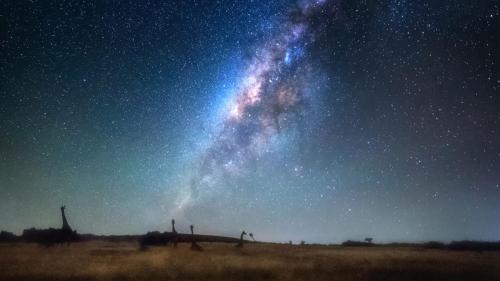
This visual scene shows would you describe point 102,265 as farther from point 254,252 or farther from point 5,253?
point 254,252

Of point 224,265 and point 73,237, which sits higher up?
point 73,237

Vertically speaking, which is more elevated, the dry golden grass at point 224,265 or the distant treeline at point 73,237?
the distant treeline at point 73,237

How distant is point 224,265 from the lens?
52.0 ft

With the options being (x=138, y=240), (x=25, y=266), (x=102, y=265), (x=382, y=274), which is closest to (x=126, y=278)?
(x=102, y=265)

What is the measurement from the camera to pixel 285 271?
1565cm

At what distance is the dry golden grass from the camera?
44.5ft

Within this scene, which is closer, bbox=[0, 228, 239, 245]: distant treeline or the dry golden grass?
the dry golden grass

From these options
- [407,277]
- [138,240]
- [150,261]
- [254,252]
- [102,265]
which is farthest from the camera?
[138,240]

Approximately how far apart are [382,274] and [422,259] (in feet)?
13.1

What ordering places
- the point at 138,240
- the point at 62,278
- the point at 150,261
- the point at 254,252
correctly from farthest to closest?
the point at 138,240 < the point at 254,252 < the point at 150,261 < the point at 62,278

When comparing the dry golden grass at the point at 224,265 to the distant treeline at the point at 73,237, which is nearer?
the dry golden grass at the point at 224,265

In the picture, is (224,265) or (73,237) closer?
(224,265)

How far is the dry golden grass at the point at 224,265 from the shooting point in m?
13.6

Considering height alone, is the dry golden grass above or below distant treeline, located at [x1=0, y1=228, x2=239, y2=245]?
below
